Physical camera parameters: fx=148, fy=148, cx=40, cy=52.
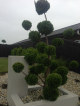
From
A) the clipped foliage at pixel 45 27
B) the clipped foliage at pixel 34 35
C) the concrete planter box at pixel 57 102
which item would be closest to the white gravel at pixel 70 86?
the concrete planter box at pixel 57 102

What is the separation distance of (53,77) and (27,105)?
85 centimetres

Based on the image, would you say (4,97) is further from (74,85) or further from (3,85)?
(74,85)

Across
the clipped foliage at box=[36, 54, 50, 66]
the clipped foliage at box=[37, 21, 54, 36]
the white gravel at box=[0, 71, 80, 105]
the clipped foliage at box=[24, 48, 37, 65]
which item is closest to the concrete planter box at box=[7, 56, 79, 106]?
the clipped foliage at box=[24, 48, 37, 65]

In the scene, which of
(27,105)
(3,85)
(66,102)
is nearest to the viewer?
(27,105)

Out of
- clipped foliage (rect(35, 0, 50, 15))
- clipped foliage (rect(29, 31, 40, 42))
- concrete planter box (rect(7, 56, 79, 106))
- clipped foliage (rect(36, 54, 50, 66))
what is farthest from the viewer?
clipped foliage (rect(29, 31, 40, 42))

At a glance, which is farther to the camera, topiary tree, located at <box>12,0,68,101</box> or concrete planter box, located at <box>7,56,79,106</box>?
concrete planter box, located at <box>7,56,79,106</box>

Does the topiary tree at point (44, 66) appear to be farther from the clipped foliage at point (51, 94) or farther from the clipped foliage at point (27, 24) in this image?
the clipped foliage at point (27, 24)

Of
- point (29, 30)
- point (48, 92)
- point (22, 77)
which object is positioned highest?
point (29, 30)

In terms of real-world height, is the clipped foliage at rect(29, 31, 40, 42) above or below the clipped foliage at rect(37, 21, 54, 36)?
below

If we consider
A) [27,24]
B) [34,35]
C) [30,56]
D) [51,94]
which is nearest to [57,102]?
[51,94]

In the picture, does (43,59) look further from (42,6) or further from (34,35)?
(42,6)

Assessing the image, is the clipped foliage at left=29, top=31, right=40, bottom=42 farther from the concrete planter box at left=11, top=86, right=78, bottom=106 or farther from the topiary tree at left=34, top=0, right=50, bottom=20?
the concrete planter box at left=11, top=86, right=78, bottom=106

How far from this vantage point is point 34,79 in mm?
3600

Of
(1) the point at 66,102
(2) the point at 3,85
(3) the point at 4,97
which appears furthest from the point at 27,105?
(2) the point at 3,85
